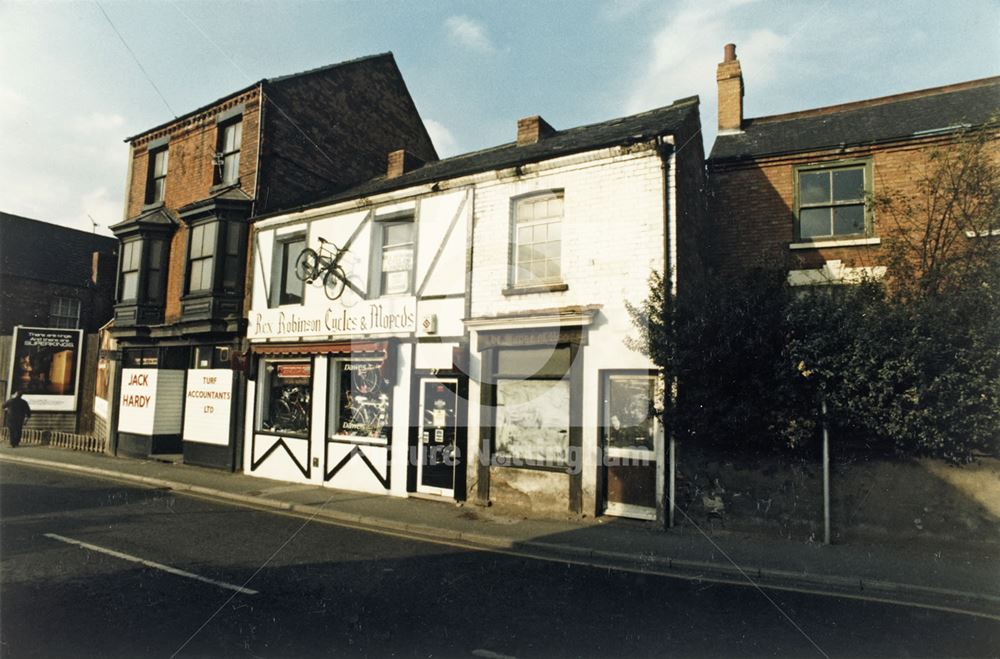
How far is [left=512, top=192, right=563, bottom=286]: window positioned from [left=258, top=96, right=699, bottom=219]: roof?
0.87 metres

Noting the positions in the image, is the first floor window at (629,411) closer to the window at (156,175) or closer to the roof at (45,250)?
the window at (156,175)

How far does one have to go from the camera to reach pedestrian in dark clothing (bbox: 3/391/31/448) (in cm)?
2019

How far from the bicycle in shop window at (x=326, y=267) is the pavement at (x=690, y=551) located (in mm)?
4958

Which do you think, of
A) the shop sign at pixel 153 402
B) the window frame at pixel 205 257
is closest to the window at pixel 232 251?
the window frame at pixel 205 257

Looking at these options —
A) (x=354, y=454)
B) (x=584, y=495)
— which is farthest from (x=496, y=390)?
(x=354, y=454)

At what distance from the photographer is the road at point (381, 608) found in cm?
477

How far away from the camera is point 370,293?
13.5 m

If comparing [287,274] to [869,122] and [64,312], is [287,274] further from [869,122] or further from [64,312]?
[64,312]

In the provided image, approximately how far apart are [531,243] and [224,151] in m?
11.4

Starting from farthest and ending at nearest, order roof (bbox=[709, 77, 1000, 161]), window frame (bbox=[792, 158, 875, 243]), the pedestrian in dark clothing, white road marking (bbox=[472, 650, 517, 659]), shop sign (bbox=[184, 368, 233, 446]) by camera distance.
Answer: the pedestrian in dark clothing < shop sign (bbox=[184, 368, 233, 446]) < roof (bbox=[709, 77, 1000, 161]) < window frame (bbox=[792, 158, 875, 243]) < white road marking (bbox=[472, 650, 517, 659])

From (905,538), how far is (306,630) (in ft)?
26.5

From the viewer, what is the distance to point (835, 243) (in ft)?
42.3

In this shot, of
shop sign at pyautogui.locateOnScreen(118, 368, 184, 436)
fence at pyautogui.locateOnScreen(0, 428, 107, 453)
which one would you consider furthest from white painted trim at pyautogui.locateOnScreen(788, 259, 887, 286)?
fence at pyautogui.locateOnScreen(0, 428, 107, 453)

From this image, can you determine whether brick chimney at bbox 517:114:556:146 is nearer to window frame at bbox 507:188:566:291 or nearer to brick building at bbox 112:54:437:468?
window frame at bbox 507:188:566:291
